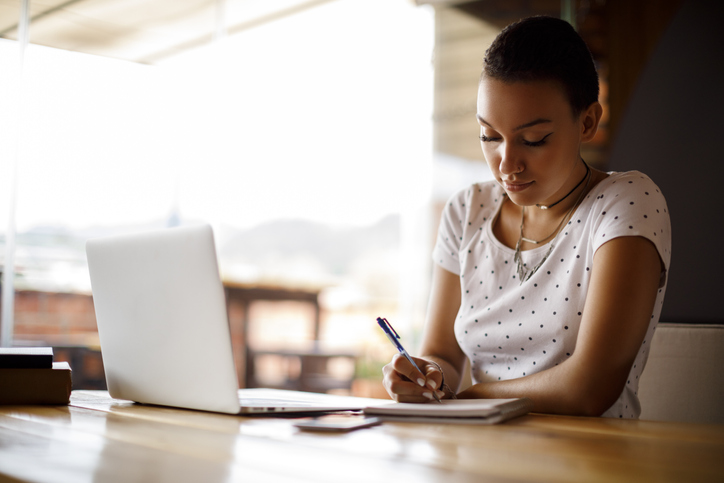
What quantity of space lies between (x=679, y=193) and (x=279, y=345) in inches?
129

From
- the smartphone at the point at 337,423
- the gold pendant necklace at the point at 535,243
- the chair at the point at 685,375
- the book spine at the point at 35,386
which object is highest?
Answer: the gold pendant necklace at the point at 535,243

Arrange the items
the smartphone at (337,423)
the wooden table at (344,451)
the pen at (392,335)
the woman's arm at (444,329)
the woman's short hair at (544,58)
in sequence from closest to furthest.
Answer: the wooden table at (344,451) < the smartphone at (337,423) < the pen at (392,335) < the woman's short hair at (544,58) < the woman's arm at (444,329)

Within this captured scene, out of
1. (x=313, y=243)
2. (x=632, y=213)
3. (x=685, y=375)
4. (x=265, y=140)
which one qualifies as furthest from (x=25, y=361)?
(x=313, y=243)

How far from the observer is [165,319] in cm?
88

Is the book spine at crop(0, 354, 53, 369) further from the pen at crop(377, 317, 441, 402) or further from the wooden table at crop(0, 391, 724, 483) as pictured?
the pen at crop(377, 317, 441, 402)

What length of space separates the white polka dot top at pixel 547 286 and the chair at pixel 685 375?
10 cm

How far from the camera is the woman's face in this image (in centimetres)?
106

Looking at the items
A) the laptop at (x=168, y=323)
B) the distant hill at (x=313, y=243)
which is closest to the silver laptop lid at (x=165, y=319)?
the laptop at (x=168, y=323)

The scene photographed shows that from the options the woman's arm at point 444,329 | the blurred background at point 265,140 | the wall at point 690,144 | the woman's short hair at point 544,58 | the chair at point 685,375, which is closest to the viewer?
the woman's short hair at point 544,58

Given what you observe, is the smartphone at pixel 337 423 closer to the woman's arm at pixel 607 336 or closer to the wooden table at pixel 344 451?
the wooden table at pixel 344 451

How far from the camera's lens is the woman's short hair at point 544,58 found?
1066 mm

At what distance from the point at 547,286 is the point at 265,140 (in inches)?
178

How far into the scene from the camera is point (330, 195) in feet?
18.9

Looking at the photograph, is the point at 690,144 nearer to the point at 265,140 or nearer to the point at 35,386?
the point at 35,386
